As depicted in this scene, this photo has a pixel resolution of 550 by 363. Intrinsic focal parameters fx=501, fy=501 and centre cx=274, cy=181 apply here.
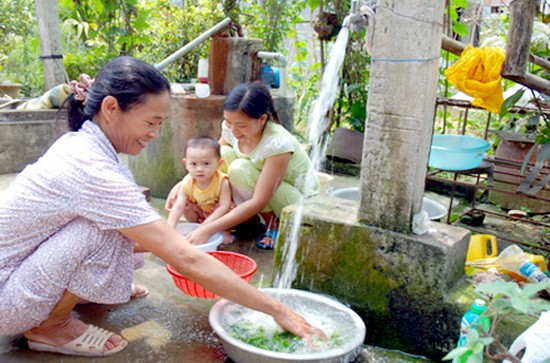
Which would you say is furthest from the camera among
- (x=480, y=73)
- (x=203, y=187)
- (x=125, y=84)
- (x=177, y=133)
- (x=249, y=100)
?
(x=177, y=133)

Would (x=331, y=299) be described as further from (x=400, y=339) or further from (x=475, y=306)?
(x=475, y=306)

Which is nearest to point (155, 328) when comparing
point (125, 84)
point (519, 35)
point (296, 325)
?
point (296, 325)

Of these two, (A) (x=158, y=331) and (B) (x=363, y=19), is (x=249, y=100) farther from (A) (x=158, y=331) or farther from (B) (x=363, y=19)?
(A) (x=158, y=331)

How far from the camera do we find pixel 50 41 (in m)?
5.23

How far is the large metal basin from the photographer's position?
164cm

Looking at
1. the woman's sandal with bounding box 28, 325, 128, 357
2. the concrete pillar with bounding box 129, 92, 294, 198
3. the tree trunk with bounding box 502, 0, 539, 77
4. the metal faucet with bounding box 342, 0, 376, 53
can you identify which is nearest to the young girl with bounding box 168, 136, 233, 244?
the concrete pillar with bounding box 129, 92, 294, 198

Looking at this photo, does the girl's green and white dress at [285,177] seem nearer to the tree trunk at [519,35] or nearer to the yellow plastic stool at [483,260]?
the yellow plastic stool at [483,260]

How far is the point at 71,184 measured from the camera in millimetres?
1653

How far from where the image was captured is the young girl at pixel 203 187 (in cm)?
304

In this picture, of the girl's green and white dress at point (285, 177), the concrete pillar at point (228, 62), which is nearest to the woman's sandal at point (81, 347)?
the girl's green and white dress at point (285, 177)

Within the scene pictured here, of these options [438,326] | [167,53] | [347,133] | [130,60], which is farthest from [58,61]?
[438,326]

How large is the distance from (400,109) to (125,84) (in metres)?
1.03

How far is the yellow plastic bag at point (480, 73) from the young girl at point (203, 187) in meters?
1.44

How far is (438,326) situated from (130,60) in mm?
1532
